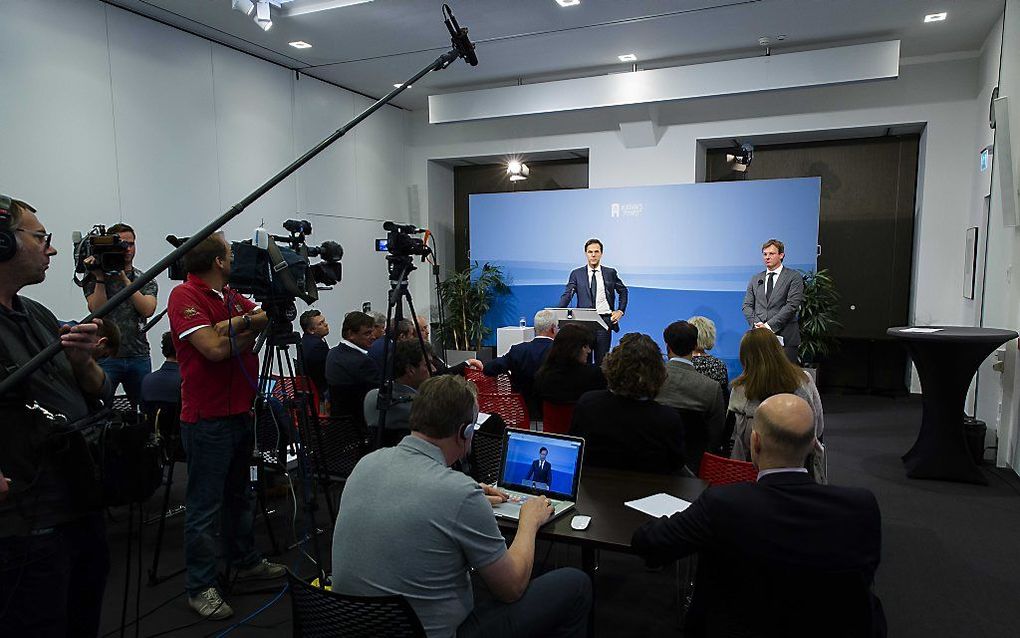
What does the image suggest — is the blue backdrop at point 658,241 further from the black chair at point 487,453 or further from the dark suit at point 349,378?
the black chair at point 487,453

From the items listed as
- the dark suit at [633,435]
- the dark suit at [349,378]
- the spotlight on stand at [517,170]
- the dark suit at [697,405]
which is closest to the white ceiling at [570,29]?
the spotlight on stand at [517,170]

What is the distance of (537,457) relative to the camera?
2.27 metres

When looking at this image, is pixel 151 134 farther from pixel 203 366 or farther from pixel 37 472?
pixel 37 472

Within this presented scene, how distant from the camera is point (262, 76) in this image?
23.8 ft

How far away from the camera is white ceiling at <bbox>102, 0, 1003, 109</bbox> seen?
19.2 feet

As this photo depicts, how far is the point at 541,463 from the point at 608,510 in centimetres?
28

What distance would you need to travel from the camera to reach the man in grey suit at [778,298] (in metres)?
6.38

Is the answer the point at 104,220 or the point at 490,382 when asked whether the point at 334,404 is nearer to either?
the point at 490,382

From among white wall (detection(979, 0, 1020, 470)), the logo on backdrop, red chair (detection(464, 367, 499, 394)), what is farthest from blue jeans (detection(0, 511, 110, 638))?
the logo on backdrop

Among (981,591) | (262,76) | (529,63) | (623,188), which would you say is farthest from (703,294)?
(262,76)

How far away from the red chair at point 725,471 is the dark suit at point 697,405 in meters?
0.36

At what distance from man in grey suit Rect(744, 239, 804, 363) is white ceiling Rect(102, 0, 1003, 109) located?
2.24 m

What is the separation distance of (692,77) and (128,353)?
6215mm

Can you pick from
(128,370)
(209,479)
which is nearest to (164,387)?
(128,370)
